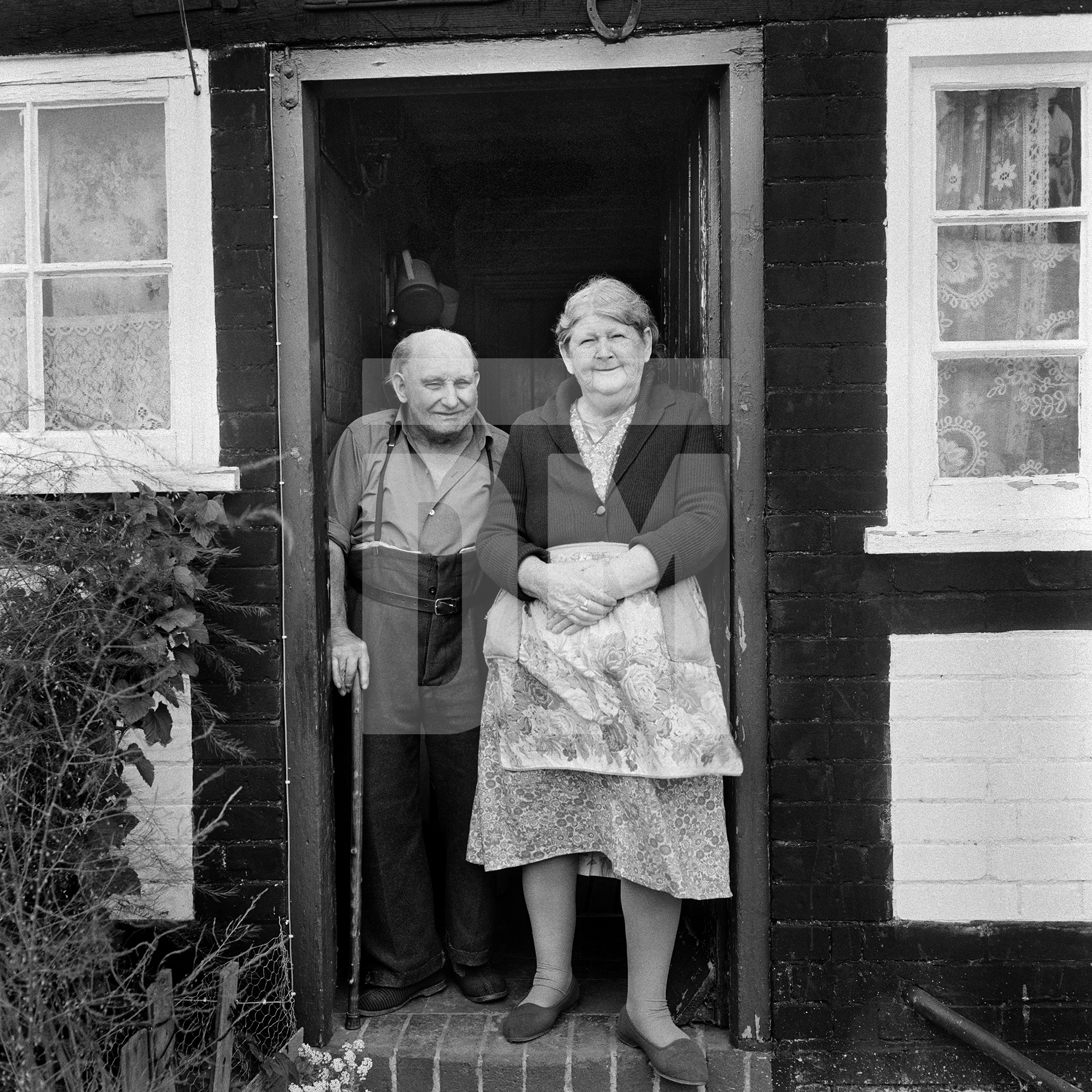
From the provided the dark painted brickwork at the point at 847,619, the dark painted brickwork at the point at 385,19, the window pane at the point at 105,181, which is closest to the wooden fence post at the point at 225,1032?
the dark painted brickwork at the point at 847,619

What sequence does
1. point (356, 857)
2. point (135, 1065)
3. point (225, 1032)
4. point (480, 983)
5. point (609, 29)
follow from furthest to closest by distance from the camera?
point (480, 983) < point (356, 857) < point (609, 29) < point (225, 1032) < point (135, 1065)

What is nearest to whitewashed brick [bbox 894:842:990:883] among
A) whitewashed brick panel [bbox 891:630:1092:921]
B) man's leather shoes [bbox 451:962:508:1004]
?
whitewashed brick panel [bbox 891:630:1092:921]

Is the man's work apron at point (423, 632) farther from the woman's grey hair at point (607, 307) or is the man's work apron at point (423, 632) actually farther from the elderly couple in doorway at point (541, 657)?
the woman's grey hair at point (607, 307)

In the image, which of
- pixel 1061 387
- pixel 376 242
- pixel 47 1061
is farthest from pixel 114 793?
pixel 1061 387

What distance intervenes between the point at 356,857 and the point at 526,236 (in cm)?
261

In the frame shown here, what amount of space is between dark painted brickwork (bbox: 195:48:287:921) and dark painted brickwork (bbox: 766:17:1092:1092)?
1352mm

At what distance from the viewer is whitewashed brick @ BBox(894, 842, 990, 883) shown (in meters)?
2.93

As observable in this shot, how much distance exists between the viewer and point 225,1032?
2773mm

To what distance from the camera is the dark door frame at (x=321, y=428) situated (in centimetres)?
290

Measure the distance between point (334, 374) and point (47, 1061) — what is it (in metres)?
1.99

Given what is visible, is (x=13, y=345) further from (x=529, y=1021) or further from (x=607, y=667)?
(x=529, y=1021)

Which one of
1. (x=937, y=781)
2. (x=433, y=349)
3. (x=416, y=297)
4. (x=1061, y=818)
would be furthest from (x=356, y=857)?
(x=416, y=297)

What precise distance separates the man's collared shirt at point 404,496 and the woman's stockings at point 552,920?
96 centimetres

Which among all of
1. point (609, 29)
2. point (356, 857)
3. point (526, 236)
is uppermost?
point (609, 29)
